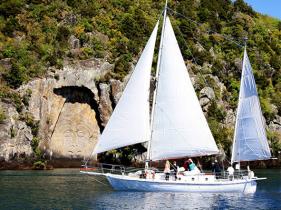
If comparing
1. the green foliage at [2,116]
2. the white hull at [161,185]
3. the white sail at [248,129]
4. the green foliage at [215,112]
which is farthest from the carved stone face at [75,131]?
the white sail at [248,129]

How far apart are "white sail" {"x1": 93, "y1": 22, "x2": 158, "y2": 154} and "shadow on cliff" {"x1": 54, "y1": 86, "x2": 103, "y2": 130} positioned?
3272cm

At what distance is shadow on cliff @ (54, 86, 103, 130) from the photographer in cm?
7081

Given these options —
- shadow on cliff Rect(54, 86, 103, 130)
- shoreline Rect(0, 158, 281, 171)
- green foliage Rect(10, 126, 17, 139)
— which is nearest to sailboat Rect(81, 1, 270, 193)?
shoreline Rect(0, 158, 281, 171)

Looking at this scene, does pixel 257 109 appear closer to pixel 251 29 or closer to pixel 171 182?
pixel 171 182

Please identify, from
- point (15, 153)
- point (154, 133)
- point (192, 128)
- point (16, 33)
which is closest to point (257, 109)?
point (192, 128)

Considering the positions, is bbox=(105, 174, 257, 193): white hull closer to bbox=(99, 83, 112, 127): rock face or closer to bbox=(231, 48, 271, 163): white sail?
bbox=(231, 48, 271, 163): white sail

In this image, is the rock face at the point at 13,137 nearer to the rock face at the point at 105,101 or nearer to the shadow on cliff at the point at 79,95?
the shadow on cliff at the point at 79,95

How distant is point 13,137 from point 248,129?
106ft

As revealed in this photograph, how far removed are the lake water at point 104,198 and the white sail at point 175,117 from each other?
369 centimetres

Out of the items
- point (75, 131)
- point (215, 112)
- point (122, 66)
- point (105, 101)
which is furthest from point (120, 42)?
point (215, 112)

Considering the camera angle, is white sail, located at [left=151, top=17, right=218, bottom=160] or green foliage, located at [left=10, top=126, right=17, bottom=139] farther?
green foliage, located at [left=10, top=126, right=17, bottom=139]

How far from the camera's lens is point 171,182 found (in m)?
37.9

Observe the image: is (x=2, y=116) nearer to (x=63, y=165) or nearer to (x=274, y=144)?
(x=63, y=165)

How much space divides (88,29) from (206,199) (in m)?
48.5
